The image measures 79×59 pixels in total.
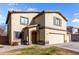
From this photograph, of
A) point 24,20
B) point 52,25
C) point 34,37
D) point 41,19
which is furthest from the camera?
point 24,20

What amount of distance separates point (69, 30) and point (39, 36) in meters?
1.11

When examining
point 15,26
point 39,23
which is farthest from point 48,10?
point 15,26

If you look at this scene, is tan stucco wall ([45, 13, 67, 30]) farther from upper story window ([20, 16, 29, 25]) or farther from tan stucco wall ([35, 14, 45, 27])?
upper story window ([20, 16, 29, 25])

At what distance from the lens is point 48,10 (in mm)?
5828

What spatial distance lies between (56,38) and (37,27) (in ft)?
2.69

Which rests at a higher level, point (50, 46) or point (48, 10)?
point (48, 10)

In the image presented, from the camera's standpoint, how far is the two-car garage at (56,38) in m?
6.08

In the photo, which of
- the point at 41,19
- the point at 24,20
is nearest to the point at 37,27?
the point at 41,19

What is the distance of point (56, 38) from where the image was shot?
6.16m

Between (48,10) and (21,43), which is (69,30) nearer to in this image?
(48,10)

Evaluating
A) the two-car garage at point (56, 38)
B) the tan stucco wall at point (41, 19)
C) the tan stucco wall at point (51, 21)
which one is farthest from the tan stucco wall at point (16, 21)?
the two-car garage at point (56, 38)

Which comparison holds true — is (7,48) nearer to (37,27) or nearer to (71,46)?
(37,27)
